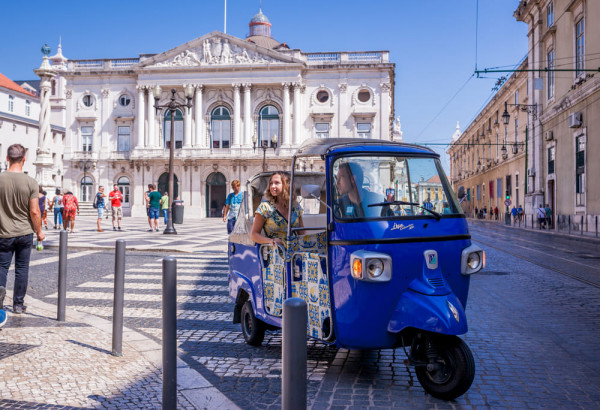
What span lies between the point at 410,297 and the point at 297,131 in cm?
4792

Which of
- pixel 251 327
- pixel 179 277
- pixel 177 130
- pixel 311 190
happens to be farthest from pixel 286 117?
pixel 311 190

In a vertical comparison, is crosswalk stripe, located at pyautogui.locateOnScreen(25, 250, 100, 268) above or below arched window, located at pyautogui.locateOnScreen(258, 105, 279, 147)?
below

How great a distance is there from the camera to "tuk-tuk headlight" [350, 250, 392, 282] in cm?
411

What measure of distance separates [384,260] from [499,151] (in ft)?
175

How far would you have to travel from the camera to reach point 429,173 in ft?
16.1

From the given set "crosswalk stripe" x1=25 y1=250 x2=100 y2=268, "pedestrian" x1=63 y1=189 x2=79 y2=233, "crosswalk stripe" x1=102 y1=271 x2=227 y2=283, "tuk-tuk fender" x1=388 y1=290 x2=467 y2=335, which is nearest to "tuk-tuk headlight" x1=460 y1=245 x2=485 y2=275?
"tuk-tuk fender" x1=388 y1=290 x2=467 y2=335

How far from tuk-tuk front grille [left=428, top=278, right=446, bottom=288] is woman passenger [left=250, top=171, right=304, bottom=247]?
147cm

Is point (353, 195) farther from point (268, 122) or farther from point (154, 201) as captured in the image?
point (268, 122)

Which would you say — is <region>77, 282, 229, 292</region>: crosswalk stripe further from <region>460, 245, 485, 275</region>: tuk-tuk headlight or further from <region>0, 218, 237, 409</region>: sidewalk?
<region>460, 245, 485, 275</region>: tuk-tuk headlight

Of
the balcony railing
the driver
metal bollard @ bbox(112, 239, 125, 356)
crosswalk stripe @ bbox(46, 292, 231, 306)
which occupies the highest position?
the balcony railing

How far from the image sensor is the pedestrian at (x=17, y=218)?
635cm

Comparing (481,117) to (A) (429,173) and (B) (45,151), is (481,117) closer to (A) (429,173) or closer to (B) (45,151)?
(B) (45,151)

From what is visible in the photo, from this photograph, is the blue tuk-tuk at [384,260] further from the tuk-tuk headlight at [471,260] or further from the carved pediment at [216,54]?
the carved pediment at [216,54]

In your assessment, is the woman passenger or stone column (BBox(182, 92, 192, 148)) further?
stone column (BBox(182, 92, 192, 148))
